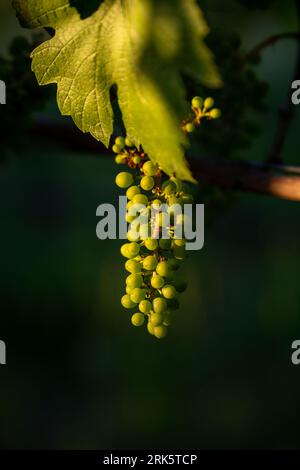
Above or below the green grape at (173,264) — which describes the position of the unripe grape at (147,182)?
above

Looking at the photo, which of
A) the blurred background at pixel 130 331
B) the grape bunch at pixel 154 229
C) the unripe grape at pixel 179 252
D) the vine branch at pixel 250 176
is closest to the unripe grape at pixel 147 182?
the grape bunch at pixel 154 229

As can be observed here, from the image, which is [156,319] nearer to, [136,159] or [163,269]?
[163,269]

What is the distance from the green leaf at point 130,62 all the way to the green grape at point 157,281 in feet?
0.67

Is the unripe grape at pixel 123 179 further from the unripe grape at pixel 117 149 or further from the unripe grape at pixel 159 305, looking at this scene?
the unripe grape at pixel 159 305

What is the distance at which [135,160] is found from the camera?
93cm

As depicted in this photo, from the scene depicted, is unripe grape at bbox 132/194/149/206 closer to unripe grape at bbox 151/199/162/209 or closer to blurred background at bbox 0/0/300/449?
unripe grape at bbox 151/199/162/209

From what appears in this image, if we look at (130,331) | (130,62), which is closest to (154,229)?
(130,62)

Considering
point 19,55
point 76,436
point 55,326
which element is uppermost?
point 19,55

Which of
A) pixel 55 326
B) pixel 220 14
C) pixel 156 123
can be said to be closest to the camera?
pixel 156 123

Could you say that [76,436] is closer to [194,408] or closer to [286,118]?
[194,408]

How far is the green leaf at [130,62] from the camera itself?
29.6 inches

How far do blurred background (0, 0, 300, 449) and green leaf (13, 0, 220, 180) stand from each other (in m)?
2.02

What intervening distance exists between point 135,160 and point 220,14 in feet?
2.54
